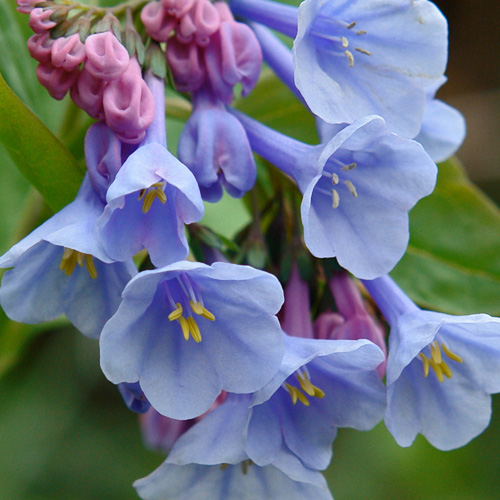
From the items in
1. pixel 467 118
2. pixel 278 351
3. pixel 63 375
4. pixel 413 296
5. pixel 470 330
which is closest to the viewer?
pixel 278 351

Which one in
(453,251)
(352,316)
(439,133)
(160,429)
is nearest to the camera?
(352,316)

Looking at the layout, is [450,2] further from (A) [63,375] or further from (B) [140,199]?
(B) [140,199]

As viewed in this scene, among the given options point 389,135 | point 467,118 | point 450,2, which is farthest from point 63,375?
point 450,2

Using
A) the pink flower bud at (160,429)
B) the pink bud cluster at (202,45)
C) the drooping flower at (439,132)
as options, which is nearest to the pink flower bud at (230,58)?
the pink bud cluster at (202,45)

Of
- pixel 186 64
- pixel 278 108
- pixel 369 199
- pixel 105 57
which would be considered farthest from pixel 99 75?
pixel 278 108

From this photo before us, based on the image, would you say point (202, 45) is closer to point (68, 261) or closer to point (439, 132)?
point (68, 261)

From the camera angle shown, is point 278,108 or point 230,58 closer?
point 230,58

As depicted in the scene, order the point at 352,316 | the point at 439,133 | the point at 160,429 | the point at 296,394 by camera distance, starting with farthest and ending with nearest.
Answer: the point at 160,429 → the point at 439,133 → the point at 352,316 → the point at 296,394
